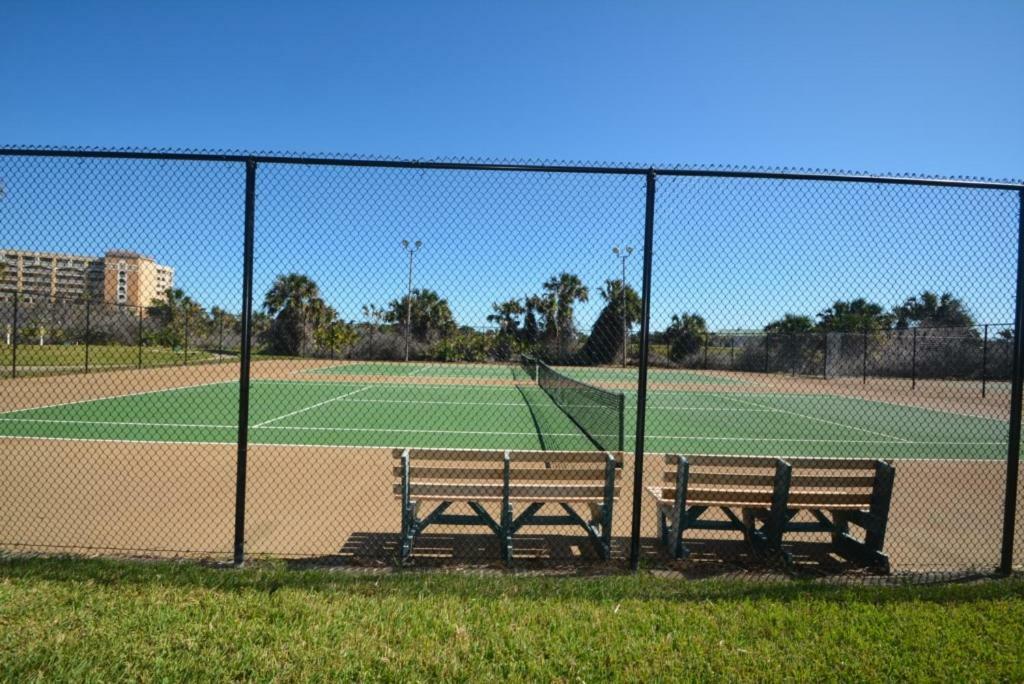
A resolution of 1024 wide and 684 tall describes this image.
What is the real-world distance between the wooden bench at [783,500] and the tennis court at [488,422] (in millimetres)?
2609

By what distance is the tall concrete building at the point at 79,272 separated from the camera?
6.83 metres

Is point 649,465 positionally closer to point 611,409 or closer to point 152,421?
point 611,409

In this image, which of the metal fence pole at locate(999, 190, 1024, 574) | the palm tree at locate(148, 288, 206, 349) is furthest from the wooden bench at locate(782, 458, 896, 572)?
the palm tree at locate(148, 288, 206, 349)

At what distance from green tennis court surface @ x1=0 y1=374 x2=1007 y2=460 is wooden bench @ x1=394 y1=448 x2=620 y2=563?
242 inches

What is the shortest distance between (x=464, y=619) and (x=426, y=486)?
186cm

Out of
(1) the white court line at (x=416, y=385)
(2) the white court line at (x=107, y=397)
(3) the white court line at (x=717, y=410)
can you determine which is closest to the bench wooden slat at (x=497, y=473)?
(2) the white court line at (x=107, y=397)

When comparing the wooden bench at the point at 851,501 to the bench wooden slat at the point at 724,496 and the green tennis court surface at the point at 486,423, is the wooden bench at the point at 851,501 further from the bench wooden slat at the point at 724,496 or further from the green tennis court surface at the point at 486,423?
the green tennis court surface at the point at 486,423

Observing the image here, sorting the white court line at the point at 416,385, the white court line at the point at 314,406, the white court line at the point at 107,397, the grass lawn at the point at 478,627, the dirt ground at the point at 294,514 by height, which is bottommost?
the white court line at the point at 416,385

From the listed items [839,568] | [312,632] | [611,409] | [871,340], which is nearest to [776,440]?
[611,409]

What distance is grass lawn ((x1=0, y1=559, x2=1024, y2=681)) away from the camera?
3.50m

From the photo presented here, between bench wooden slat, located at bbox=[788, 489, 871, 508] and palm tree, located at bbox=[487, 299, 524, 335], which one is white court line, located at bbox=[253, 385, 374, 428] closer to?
palm tree, located at bbox=[487, 299, 524, 335]

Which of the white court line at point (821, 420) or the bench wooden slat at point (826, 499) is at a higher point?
the bench wooden slat at point (826, 499)

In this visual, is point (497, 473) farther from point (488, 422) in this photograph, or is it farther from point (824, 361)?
point (824, 361)

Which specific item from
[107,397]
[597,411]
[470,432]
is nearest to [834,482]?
[597,411]
